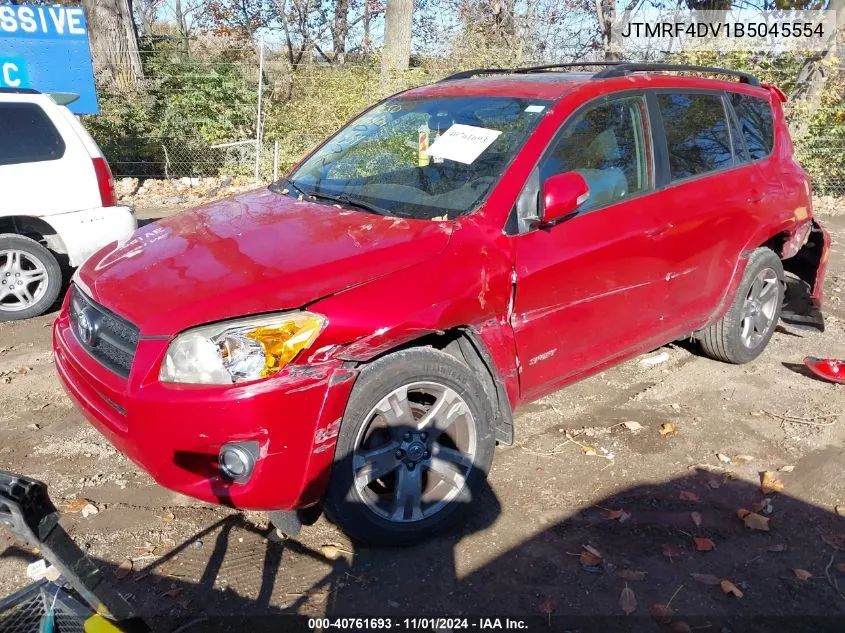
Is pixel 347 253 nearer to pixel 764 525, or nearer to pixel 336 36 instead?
pixel 764 525

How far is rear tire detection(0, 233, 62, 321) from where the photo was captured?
575 cm

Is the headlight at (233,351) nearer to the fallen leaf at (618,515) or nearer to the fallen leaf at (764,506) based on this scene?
the fallen leaf at (618,515)

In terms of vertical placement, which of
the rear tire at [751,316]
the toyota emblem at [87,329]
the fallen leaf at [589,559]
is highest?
the toyota emblem at [87,329]

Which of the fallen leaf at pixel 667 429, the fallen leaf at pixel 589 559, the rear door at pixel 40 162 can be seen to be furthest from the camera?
the rear door at pixel 40 162

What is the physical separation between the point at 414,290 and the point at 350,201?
919mm

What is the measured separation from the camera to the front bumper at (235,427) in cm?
254

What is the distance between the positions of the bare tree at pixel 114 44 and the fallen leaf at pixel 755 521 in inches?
480

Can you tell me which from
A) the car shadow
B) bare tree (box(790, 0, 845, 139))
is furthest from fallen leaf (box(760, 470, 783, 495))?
bare tree (box(790, 0, 845, 139))

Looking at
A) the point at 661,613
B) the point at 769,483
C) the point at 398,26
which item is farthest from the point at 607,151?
the point at 398,26

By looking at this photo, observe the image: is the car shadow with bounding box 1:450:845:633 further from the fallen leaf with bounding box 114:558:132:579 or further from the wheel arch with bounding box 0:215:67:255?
the wheel arch with bounding box 0:215:67:255

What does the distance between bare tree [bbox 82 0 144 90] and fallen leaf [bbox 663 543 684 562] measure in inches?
478

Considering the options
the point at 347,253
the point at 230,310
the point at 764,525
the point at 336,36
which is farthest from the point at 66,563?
the point at 336,36

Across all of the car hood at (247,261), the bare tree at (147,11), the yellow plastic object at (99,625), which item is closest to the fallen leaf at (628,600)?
the car hood at (247,261)

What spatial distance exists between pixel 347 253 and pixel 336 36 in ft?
63.5
